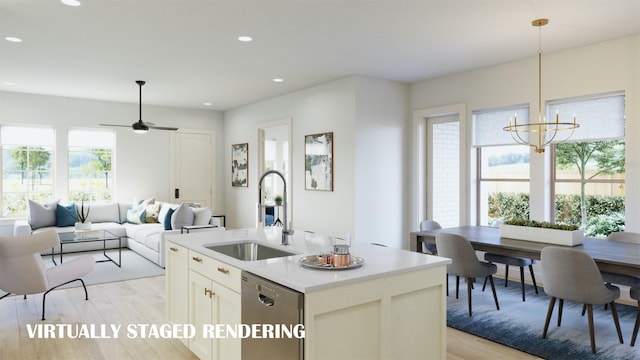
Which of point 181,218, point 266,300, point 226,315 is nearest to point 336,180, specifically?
point 181,218

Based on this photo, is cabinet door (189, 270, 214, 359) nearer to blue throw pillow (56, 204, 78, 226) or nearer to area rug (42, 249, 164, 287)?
area rug (42, 249, 164, 287)

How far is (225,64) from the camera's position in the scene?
5.27 meters

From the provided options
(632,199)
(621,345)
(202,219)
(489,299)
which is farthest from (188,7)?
(632,199)

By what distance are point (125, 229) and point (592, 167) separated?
22.7 feet

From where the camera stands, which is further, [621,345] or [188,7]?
[188,7]

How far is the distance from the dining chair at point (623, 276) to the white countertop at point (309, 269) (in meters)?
2.18

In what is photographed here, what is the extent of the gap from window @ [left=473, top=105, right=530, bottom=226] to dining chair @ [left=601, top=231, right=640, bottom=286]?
4.71 ft

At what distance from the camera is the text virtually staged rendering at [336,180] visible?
2.32m

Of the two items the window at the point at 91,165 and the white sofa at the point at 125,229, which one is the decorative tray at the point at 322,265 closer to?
the white sofa at the point at 125,229

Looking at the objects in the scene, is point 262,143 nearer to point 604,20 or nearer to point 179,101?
point 179,101

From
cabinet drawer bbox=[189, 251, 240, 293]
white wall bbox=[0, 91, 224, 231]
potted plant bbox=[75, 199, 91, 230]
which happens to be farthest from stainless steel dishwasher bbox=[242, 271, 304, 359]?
white wall bbox=[0, 91, 224, 231]

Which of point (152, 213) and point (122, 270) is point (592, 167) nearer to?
point (122, 270)

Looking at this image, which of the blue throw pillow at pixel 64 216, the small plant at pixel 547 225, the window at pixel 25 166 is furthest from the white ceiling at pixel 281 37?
the blue throw pillow at pixel 64 216

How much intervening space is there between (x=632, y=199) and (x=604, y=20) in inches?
70.3
